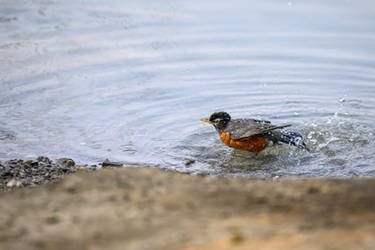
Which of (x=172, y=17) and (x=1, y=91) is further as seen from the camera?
(x=172, y=17)

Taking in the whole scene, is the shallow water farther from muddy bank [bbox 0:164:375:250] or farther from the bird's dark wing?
muddy bank [bbox 0:164:375:250]

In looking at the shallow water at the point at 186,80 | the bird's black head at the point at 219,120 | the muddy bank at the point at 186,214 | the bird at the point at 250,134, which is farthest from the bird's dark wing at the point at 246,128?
the muddy bank at the point at 186,214

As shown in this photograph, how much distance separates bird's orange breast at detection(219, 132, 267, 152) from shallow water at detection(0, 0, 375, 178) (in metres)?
0.14

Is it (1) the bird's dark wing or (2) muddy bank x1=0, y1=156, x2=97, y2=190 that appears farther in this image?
(1) the bird's dark wing

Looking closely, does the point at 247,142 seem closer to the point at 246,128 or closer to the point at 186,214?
the point at 246,128

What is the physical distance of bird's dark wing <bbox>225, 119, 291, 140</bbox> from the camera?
797 cm

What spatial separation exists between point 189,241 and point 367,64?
8.34 m

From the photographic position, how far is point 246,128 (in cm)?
810

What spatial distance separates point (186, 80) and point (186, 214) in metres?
6.57

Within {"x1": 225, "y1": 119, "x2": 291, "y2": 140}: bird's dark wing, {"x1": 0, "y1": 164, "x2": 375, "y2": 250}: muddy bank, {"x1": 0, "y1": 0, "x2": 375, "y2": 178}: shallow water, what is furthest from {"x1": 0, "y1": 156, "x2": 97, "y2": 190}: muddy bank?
{"x1": 225, "y1": 119, "x2": 291, "y2": 140}: bird's dark wing

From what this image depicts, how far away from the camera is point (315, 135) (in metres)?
8.47

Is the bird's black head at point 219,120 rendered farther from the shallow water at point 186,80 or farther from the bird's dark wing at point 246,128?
the shallow water at point 186,80

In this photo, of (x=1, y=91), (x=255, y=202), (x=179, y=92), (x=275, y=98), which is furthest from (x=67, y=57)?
(x=255, y=202)

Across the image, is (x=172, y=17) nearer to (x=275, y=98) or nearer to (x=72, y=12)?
(x=72, y=12)
